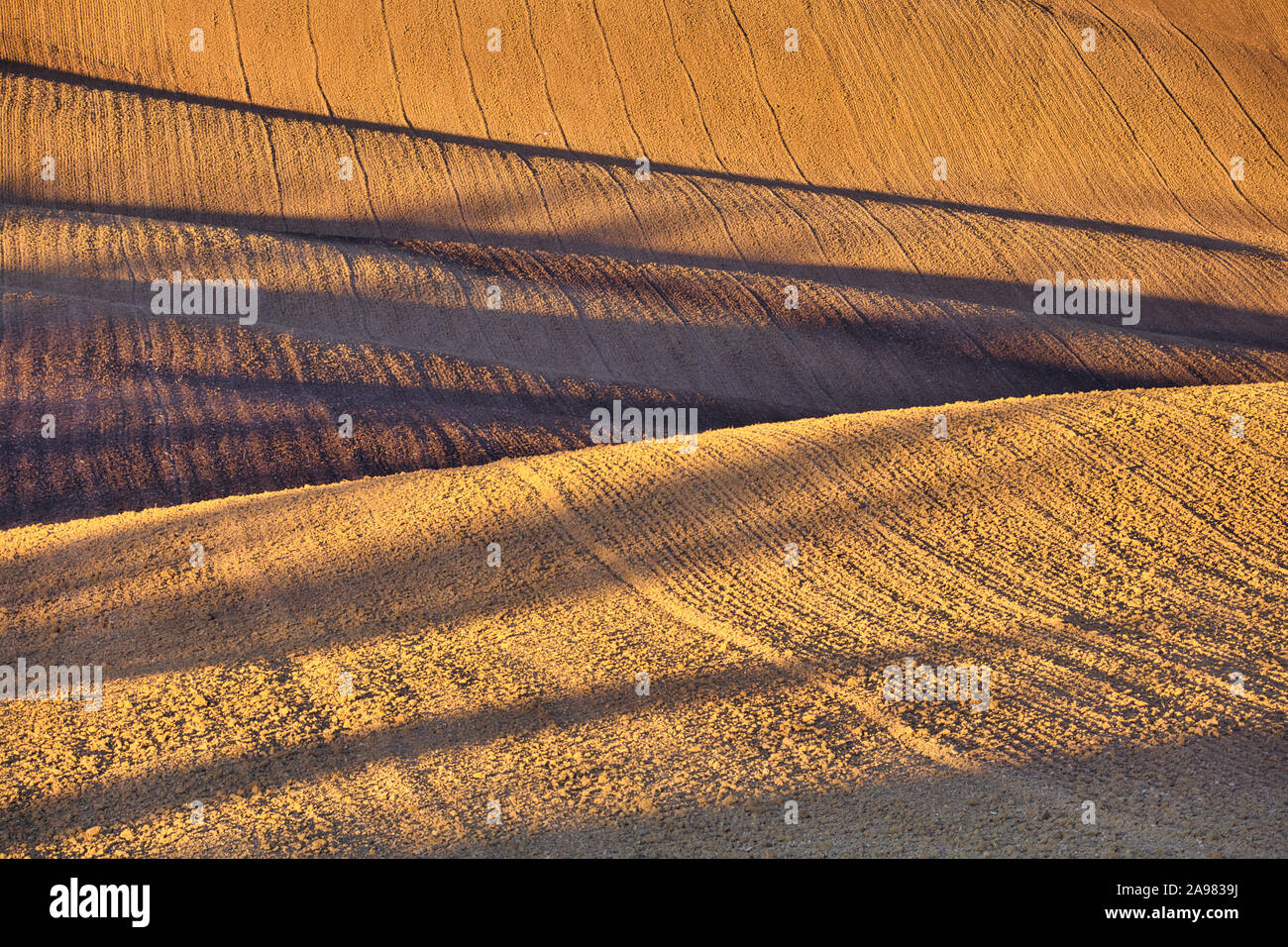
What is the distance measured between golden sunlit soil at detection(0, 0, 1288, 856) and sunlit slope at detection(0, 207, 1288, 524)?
90 mm

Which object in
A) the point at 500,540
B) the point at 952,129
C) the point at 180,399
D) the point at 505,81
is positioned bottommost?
the point at 500,540

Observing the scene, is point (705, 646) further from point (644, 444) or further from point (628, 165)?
point (628, 165)

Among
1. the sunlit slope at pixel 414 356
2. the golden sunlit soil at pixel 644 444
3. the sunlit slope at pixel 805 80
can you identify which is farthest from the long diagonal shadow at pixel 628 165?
the sunlit slope at pixel 414 356

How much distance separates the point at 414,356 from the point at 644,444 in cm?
626

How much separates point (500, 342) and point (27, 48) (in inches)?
851

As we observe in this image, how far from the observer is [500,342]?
20.1 meters

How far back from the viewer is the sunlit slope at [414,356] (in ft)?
51.9

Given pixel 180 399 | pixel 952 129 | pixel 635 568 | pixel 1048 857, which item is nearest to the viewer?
pixel 1048 857

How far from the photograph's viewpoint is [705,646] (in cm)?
925

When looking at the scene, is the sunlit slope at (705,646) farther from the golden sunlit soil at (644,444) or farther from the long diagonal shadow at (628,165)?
the long diagonal shadow at (628,165)

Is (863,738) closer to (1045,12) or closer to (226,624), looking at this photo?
(226,624)

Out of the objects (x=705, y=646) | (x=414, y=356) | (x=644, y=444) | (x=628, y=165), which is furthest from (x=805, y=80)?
(x=705, y=646)

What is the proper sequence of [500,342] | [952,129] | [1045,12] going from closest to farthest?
[500,342]
[952,129]
[1045,12]

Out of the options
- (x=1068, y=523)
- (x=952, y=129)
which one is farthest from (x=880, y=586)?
(x=952, y=129)
